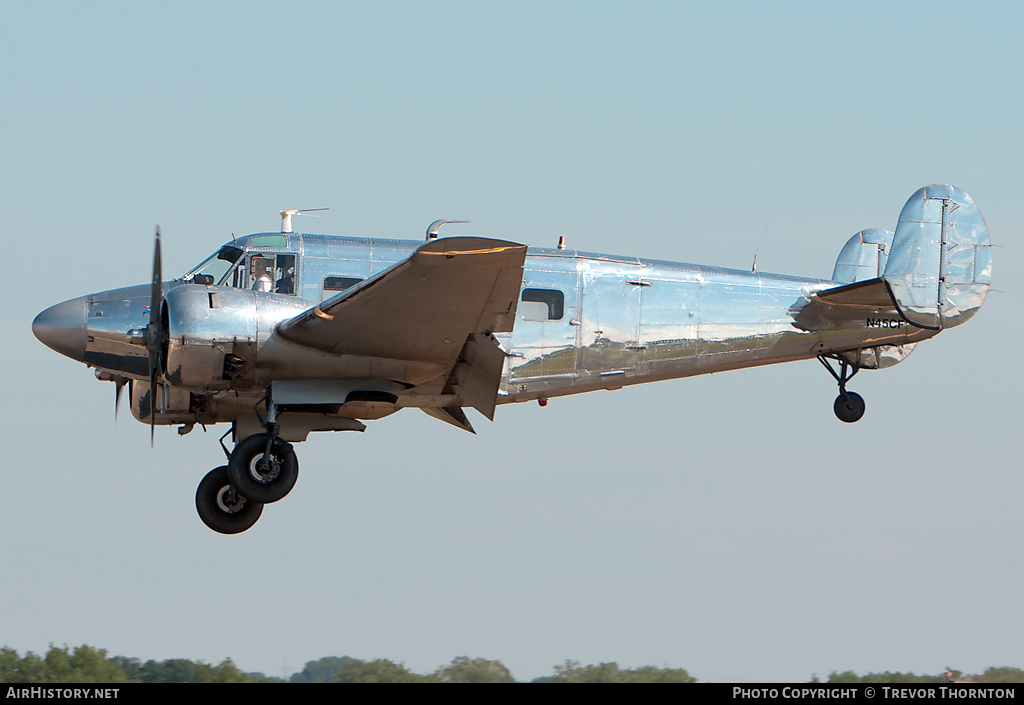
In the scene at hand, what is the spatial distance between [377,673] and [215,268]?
454 cm

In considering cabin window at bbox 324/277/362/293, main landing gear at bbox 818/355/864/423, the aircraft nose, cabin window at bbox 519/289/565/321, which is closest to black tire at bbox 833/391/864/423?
main landing gear at bbox 818/355/864/423

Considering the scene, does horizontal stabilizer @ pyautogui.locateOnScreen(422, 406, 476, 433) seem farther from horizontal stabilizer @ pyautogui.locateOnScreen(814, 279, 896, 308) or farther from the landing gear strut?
horizontal stabilizer @ pyautogui.locateOnScreen(814, 279, 896, 308)

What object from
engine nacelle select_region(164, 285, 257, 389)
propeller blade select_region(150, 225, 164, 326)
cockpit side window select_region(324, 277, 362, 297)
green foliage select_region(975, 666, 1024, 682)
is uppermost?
cockpit side window select_region(324, 277, 362, 297)

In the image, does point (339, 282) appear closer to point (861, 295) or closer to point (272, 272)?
point (272, 272)

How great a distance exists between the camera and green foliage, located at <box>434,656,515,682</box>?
41.7 ft

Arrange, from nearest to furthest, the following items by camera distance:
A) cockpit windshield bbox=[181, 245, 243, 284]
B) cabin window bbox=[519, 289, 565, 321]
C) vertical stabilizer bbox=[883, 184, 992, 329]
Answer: cockpit windshield bbox=[181, 245, 243, 284], cabin window bbox=[519, 289, 565, 321], vertical stabilizer bbox=[883, 184, 992, 329]

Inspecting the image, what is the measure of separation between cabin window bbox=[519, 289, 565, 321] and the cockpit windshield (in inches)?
120

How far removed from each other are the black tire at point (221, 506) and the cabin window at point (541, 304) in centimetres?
359

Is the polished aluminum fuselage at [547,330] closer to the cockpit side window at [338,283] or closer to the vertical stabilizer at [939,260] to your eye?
the cockpit side window at [338,283]

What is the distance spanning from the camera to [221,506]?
47.7ft
